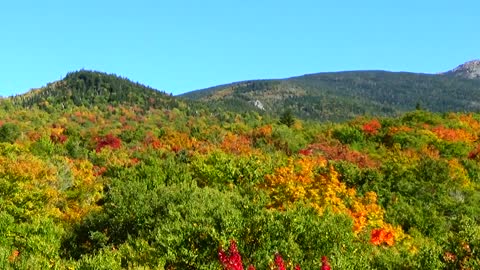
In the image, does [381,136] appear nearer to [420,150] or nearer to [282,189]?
[420,150]

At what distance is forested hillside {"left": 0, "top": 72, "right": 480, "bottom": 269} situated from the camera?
2966cm

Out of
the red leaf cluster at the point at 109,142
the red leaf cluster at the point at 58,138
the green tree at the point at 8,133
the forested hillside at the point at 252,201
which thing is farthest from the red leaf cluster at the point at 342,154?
the green tree at the point at 8,133

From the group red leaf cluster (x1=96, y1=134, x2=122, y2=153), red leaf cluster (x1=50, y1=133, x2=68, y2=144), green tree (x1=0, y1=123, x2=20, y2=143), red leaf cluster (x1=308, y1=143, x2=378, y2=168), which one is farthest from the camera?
red leaf cluster (x1=50, y1=133, x2=68, y2=144)

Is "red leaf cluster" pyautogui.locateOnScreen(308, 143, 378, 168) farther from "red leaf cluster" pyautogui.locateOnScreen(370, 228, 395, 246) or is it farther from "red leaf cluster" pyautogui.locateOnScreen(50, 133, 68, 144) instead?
"red leaf cluster" pyautogui.locateOnScreen(50, 133, 68, 144)

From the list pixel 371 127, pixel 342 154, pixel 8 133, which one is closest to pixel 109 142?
pixel 8 133

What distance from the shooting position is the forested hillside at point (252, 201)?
97.3 ft

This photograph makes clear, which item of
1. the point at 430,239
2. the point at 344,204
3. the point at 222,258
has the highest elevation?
the point at 222,258

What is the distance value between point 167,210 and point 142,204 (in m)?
3.30

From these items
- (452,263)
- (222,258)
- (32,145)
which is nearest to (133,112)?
(32,145)

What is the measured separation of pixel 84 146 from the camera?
110 m

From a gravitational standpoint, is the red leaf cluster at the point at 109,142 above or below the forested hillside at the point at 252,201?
above

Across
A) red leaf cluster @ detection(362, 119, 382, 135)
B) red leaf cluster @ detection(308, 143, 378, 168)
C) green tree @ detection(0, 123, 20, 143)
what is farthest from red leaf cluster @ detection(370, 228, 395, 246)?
green tree @ detection(0, 123, 20, 143)

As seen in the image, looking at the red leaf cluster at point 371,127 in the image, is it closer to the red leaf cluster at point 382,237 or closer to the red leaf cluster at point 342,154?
the red leaf cluster at point 342,154

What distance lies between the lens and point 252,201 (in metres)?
43.7
